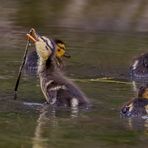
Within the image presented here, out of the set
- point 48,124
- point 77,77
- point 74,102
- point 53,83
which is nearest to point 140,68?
point 77,77

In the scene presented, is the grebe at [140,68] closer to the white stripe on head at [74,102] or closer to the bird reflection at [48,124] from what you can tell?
the white stripe on head at [74,102]

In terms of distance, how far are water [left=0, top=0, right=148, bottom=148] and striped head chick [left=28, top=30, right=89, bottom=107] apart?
0.16 metres

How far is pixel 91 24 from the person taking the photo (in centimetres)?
1906

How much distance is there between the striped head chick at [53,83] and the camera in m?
10.4

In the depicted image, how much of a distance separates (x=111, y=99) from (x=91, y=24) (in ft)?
27.1

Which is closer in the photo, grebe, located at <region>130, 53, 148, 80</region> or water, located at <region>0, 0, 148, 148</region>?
water, located at <region>0, 0, 148, 148</region>

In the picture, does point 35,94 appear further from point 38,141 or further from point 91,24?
point 91,24

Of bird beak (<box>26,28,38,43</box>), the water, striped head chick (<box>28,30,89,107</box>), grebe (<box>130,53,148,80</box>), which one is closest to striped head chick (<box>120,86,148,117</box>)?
the water

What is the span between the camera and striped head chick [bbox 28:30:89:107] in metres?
10.4

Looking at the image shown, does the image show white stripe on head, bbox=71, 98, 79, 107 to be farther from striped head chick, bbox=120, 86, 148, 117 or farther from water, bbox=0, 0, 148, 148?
striped head chick, bbox=120, 86, 148, 117

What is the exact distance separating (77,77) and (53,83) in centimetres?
193

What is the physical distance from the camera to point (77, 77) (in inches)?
501

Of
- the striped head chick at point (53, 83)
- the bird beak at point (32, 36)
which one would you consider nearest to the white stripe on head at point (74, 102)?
the striped head chick at point (53, 83)

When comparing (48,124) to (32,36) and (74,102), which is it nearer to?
(74,102)
